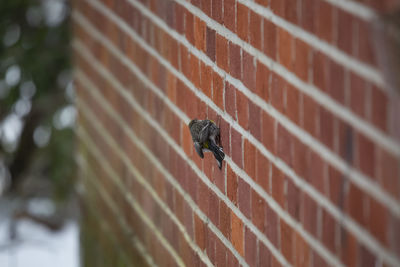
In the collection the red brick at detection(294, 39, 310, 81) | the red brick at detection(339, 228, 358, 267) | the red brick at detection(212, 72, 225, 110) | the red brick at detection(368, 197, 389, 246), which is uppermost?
the red brick at detection(294, 39, 310, 81)

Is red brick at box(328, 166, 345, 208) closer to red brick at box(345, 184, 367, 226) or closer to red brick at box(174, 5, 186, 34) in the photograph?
red brick at box(345, 184, 367, 226)

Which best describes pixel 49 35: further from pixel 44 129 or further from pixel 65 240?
pixel 65 240

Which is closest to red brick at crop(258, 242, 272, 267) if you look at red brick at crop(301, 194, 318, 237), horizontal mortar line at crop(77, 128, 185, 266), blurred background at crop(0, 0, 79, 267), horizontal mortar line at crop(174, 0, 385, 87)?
red brick at crop(301, 194, 318, 237)

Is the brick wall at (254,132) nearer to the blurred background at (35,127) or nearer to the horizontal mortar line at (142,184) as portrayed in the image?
the horizontal mortar line at (142,184)

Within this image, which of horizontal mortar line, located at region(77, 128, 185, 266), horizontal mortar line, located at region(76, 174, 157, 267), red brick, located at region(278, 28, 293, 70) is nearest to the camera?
red brick, located at region(278, 28, 293, 70)

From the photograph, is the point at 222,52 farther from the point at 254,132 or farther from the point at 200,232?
the point at 200,232

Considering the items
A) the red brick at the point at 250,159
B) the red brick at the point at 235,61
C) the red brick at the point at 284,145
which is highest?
the red brick at the point at 235,61

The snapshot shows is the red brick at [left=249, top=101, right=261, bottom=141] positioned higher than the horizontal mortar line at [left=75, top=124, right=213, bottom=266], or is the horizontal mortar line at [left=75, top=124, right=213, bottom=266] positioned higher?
the red brick at [left=249, top=101, right=261, bottom=141]

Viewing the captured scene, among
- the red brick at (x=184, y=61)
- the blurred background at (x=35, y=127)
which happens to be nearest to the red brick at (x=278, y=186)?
the red brick at (x=184, y=61)
